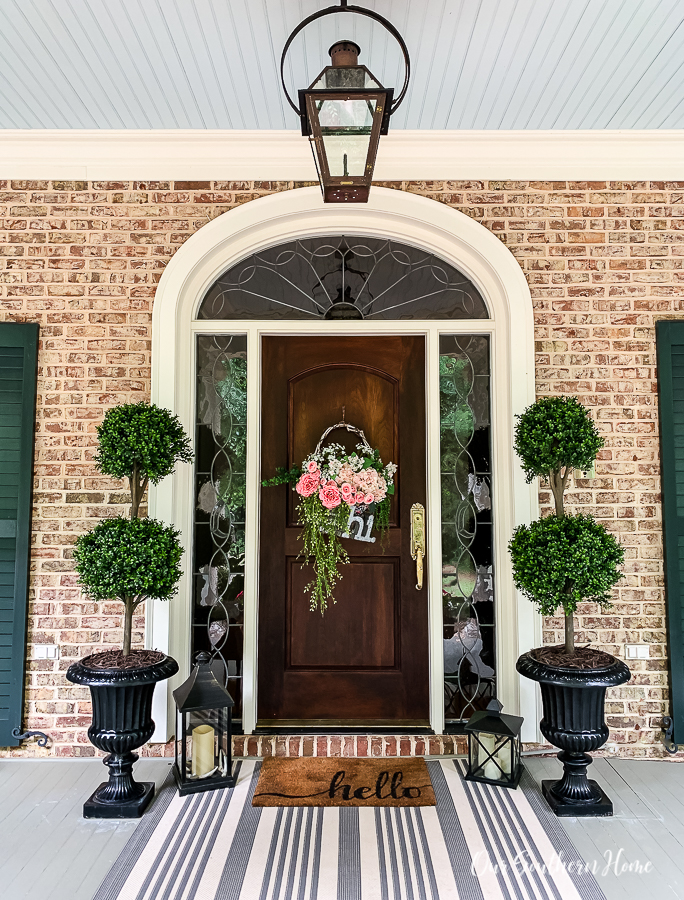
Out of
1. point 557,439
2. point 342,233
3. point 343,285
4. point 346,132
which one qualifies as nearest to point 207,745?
point 557,439

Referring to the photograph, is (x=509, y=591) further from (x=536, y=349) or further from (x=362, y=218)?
(x=362, y=218)

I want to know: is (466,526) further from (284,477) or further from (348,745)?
(348,745)

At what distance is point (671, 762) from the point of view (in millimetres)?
3344

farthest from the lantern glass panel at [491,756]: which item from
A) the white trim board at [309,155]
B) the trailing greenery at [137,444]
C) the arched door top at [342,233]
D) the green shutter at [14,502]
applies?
the white trim board at [309,155]

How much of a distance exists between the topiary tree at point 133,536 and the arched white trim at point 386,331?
1.66 feet

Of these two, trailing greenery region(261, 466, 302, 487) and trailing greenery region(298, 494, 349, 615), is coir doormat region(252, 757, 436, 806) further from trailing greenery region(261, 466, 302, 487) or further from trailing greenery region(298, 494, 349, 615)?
trailing greenery region(261, 466, 302, 487)

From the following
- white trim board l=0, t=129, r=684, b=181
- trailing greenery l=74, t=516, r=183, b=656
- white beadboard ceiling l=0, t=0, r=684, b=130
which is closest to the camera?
white beadboard ceiling l=0, t=0, r=684, b=130

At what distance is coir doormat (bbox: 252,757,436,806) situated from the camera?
288 cm

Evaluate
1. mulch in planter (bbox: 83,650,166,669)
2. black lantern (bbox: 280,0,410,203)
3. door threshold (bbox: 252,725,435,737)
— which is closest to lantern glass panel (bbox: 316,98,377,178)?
black lantern (bbox: 280,0,410,203)

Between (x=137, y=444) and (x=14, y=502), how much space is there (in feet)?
3.59

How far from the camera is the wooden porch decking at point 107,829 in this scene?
2.33 metres

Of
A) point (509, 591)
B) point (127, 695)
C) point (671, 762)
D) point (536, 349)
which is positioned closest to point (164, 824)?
point (127, 695)

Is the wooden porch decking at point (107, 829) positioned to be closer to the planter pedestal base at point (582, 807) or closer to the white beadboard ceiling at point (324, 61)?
the planter pedestal base at point (582, 807)

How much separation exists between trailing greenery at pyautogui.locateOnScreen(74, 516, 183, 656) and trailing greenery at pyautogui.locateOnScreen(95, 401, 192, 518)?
17 centimetres
